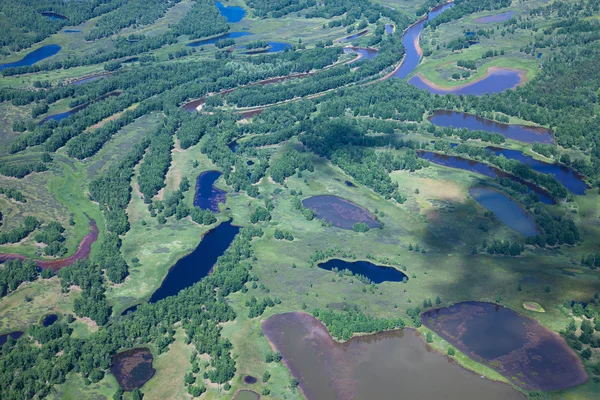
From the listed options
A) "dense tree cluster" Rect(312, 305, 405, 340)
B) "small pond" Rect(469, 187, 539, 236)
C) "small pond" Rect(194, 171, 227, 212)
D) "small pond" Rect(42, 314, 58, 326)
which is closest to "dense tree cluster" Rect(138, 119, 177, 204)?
"small pond" Rect(194, 171, 227, 212)

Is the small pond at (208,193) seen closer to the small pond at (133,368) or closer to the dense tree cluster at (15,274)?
the dense tree cluster at (15,274)

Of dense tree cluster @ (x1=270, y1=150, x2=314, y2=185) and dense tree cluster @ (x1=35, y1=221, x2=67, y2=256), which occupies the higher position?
dense tree cluster @ (x1=35, y1=221, x2=67, y2=256)

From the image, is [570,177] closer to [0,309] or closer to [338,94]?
[338,94]

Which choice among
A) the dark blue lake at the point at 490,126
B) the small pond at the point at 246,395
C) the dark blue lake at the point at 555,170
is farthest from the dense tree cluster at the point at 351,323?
the dark blue lake at the point at 490,126

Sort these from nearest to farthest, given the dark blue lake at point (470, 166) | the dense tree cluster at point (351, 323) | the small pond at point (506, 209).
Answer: the dense tree cluster at point (351, 323) → the small pond at point (506, 209) → the dark blue lake at point (470, 166)

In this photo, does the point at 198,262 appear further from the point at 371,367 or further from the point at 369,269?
the point at 371,367

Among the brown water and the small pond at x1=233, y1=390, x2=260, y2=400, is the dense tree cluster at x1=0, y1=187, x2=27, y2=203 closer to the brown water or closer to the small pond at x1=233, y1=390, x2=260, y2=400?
the brown water
